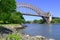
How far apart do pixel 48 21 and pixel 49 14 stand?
529cm

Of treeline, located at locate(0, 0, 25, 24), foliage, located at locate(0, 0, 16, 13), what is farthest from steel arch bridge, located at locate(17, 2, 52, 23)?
foliage, located at locate(0, 0, 16, 13)

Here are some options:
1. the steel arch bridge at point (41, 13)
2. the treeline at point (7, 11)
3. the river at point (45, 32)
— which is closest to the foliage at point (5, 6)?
the treeline at point (7, 11)

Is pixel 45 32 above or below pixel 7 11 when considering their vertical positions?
below

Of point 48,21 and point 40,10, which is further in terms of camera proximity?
point 48,21

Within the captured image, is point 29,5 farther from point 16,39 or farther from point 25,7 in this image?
point 16,39

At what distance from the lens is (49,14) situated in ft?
427

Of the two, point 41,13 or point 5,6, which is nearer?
point 5,6

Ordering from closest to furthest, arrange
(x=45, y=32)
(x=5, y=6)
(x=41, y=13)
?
(x=5, y=6) → (x=45, y=32) → (x=41, y=13)

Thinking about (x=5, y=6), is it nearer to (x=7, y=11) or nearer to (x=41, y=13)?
(x=7, y=11)

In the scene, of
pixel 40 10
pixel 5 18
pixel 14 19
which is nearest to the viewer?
pixel 5 18

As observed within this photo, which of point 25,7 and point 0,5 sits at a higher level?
point 0,5

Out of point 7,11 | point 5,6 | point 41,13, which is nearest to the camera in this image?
point 5,6

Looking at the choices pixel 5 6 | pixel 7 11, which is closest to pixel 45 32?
pixel 7 11

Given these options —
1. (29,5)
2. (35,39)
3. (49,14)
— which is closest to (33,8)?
(29,5)
